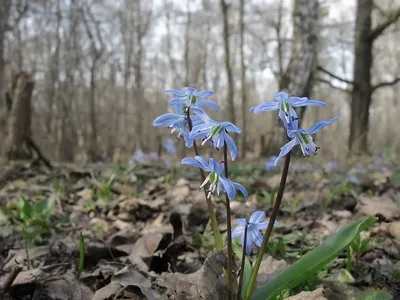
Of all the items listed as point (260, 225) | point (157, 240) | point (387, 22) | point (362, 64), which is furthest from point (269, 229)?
point (362, 64)

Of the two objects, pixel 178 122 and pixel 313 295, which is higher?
pixel 178 122

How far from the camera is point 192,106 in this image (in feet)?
4.12

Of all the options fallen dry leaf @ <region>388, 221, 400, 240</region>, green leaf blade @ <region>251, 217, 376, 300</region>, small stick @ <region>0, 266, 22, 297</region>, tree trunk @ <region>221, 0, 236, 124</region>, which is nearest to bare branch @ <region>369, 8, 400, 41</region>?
tree trunk @ <region>221, 0, 236, 124</region>

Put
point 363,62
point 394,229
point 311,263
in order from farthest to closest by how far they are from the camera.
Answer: point 363,62 → point 394,229 → point 311,263

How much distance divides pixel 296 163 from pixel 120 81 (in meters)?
22.9

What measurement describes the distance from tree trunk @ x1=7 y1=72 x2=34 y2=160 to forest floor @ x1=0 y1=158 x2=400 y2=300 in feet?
9.01

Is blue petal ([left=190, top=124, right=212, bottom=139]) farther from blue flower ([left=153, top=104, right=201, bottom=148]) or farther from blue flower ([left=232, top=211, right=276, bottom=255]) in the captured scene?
blue flower ([left=232, top=211, right=276, bottom=255])

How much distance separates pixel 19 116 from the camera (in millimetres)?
6867

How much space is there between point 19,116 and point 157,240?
18.5ft

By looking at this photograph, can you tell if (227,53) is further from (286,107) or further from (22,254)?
(286,107)

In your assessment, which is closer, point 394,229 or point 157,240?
point 157,240

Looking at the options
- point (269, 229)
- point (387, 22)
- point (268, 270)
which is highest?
point (387, 22)

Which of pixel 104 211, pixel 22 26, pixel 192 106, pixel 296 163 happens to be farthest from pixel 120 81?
pixel 192 106

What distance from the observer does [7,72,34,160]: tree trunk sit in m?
6.87
